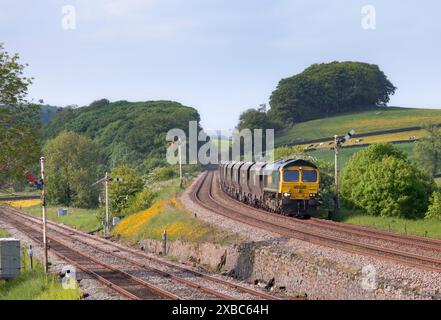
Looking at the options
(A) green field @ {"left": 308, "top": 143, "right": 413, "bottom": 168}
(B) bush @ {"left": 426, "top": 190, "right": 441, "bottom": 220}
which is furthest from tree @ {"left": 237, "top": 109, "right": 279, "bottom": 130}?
(B) bush @ {"left": 426, "top": 190, "right": 441, "bottom": 220}

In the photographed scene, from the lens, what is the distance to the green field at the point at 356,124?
384 feet

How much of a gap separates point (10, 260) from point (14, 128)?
6049 mm

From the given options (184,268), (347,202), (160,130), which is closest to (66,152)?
(160,130)

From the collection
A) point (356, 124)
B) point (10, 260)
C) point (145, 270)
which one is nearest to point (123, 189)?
point (145, 270)

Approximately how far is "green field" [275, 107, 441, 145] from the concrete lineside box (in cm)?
9228

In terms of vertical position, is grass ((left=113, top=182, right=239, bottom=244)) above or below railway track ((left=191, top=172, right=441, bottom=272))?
below

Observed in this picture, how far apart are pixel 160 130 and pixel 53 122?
68.4m

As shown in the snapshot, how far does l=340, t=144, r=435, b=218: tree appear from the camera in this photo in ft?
117

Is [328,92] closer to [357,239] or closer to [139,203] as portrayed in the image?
[139,203]

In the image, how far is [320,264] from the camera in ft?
71.5

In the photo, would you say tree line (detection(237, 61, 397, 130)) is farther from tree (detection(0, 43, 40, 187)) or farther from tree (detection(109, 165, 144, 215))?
tree (detection(0, 43, 40, 187))

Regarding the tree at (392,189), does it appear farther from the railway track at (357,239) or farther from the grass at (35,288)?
the grass at (35,288)

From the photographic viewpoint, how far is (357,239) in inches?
1082
